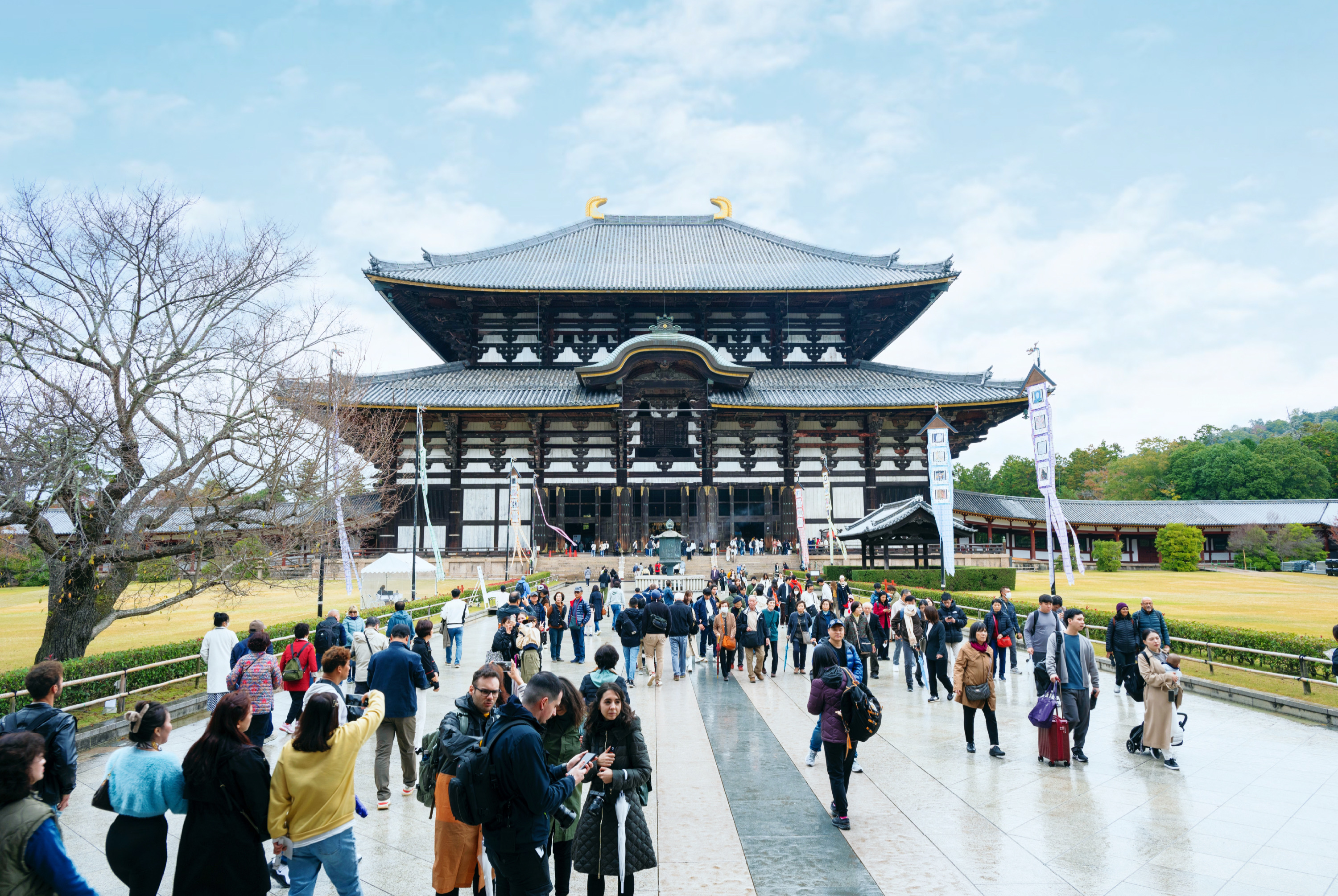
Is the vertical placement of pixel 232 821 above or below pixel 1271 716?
above

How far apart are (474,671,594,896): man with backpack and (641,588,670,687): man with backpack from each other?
27.6ft

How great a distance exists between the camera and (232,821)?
3.84 m

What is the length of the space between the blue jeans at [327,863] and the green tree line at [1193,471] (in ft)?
152

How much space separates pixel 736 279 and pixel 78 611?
1183 inches

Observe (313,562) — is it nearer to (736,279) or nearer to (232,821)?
(736,279)

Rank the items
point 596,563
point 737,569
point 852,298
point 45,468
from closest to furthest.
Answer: point 45,468, point 737,569, point 596,563, point 852,298

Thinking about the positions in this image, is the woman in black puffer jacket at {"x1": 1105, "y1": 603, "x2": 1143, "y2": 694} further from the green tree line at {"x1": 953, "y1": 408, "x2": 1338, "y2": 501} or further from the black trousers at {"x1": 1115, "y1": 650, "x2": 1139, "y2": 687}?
the green tree line at {"x1": 953, "y1": 408, "x2": 1338, "y2": 501}

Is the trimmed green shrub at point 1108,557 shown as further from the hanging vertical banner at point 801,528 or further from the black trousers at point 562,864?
the black trousers at point 562,864

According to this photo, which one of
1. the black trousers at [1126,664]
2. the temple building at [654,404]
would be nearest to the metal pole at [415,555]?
the temple building at [654,404]

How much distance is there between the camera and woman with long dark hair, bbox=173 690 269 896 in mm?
3773

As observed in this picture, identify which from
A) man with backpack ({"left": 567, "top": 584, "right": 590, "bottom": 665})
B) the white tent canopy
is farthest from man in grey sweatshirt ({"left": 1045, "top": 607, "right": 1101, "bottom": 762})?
the white tent canopy

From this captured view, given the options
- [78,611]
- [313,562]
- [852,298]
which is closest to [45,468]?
[78,611]

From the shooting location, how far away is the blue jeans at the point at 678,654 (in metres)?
12.9

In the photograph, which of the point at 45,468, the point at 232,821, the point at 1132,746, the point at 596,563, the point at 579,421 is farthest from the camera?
the point at 579,421
